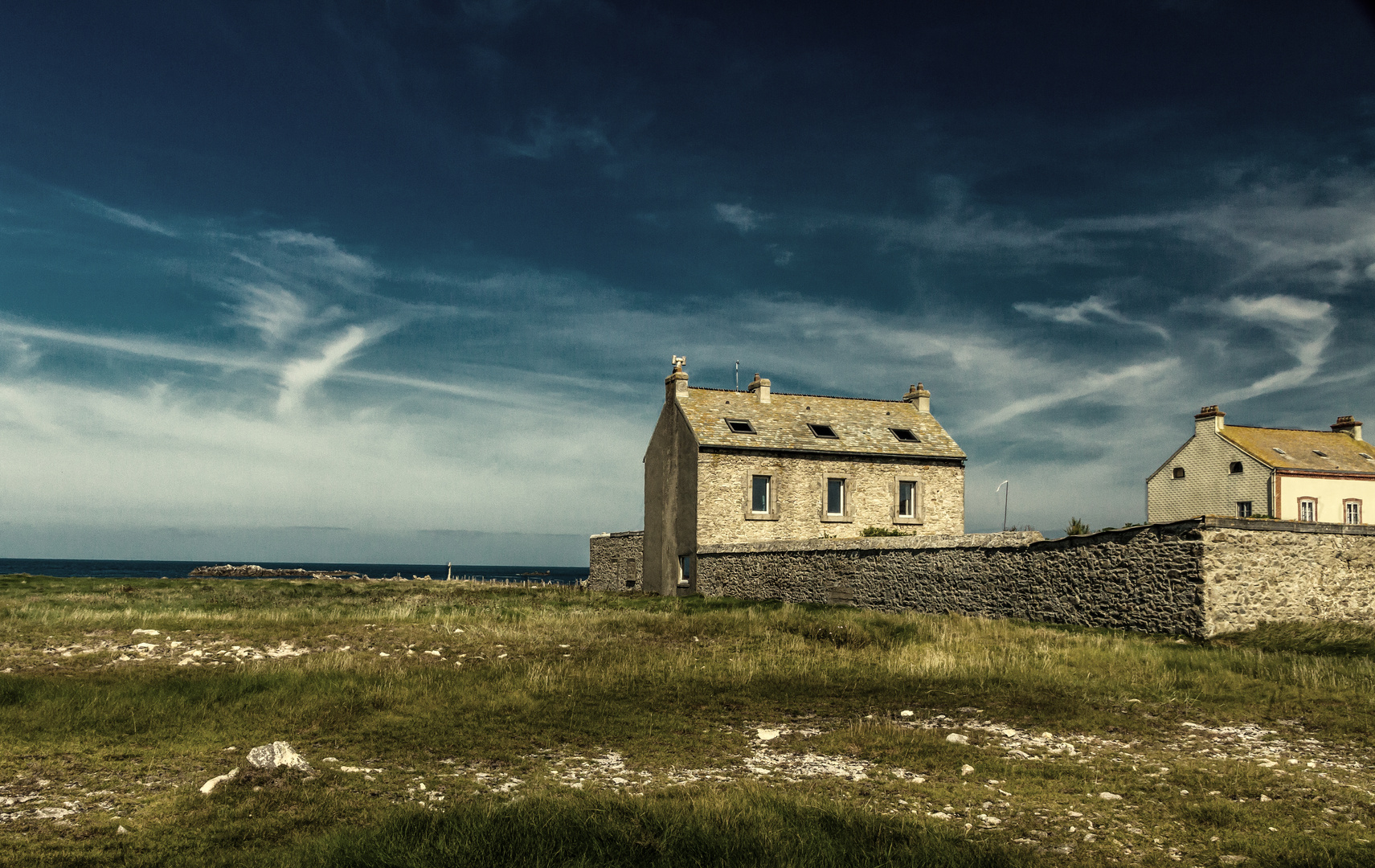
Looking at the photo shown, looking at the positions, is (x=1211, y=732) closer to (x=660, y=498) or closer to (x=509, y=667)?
(x=509, y=667)

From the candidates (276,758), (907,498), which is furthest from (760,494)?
(276,758)

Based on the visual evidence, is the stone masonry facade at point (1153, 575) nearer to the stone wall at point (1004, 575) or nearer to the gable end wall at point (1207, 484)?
the stone wall at point (1004, 575)

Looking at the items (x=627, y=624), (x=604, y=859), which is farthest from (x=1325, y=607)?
(x=604, y=859)

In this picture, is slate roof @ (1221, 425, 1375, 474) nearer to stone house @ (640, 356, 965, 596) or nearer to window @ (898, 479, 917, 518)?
stone house @ (640, 356, 965, 596)

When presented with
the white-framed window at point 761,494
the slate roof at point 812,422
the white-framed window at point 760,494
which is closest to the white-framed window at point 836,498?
the slate roof at point 812,422

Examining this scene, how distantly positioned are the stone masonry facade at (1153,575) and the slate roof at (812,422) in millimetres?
10066

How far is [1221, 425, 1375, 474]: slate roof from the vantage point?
43.7 meters

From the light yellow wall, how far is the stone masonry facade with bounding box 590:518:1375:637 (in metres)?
27.5

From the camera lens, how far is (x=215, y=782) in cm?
767

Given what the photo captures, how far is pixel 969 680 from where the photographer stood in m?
13.7

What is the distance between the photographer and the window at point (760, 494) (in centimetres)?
3469

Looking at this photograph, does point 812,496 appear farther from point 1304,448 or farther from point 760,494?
point 1304,448

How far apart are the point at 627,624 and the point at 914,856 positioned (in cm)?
1605

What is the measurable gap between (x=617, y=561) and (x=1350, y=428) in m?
41.2
